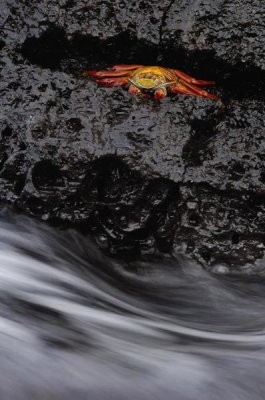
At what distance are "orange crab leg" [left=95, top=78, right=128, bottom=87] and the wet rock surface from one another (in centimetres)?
6

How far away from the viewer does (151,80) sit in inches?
146

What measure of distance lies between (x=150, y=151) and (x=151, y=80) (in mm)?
474

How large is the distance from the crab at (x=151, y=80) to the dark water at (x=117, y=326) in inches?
38.6

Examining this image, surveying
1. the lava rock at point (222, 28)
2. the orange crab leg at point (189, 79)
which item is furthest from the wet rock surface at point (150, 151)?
the orange crab leg at point (189, 79)

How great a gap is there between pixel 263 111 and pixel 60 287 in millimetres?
1702

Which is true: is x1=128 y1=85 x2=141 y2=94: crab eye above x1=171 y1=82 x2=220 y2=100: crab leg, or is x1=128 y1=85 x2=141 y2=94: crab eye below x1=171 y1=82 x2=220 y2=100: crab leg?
below

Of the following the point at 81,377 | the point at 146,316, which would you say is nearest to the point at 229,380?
the point at 81,377

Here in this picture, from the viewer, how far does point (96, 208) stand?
3.57 metres

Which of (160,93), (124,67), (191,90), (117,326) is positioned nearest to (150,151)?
(160,93)

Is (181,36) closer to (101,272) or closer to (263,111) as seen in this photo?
(263,111)

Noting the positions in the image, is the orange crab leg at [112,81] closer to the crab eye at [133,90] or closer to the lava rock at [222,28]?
the crab eye at [133,90]

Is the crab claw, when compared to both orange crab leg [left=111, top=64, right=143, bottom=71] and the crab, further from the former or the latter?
orange crab leg [left=111, top=64, right=143, bottom=71]

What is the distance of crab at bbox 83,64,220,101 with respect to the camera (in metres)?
3.69

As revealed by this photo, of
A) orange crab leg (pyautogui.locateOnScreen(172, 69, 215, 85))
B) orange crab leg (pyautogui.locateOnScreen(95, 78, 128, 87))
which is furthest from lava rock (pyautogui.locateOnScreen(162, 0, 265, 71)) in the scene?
orange crab leg (pyautogui.locateOnScreen(95, 78, 128, 87))
